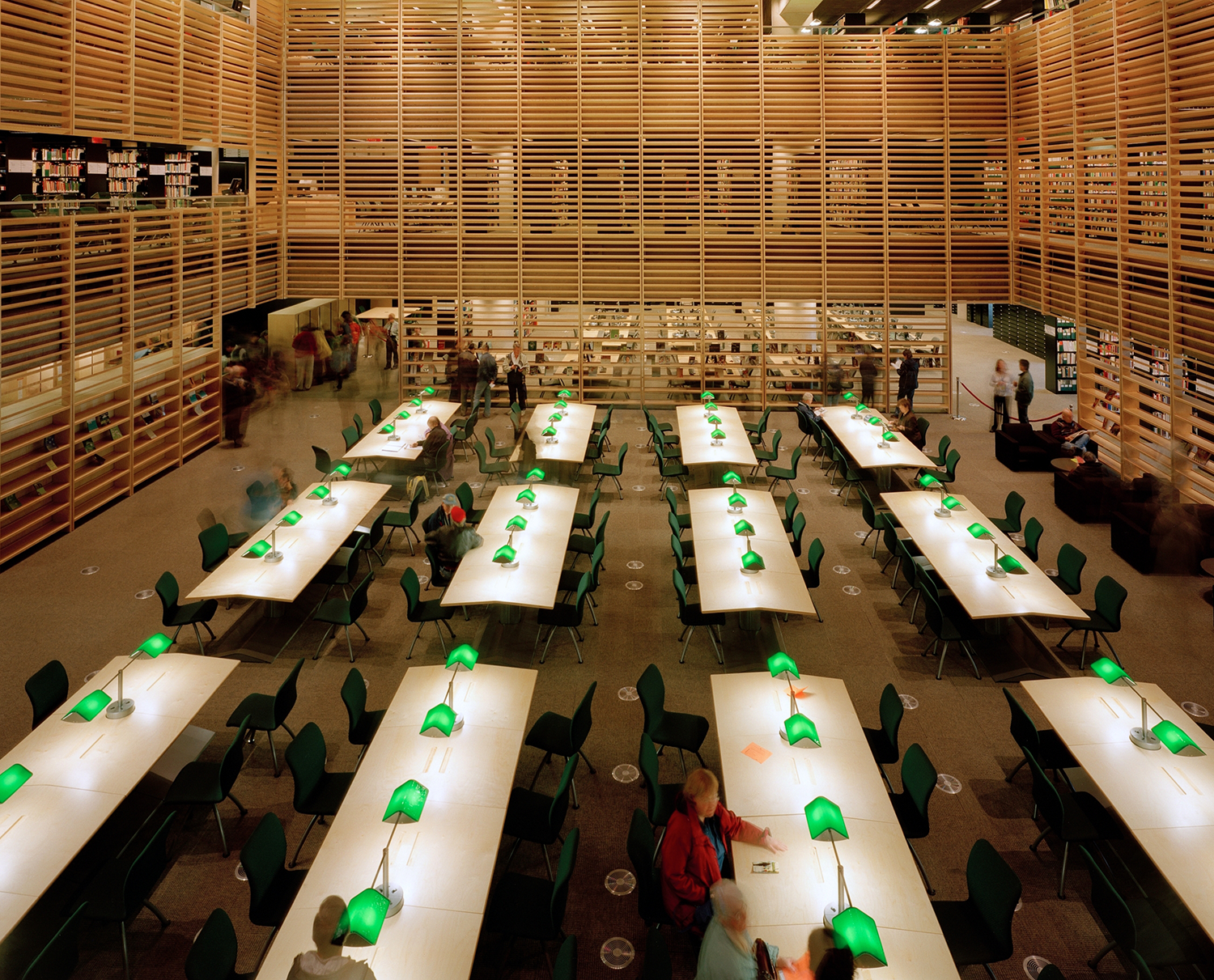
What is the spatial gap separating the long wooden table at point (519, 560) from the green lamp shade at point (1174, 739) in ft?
14.6

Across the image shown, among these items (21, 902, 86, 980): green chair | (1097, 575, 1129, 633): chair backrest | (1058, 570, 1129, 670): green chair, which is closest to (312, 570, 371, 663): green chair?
(21, 902, 86, 980): green chair

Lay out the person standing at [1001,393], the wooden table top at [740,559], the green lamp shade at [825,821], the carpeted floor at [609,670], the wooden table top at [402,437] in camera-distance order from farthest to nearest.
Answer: the person standing at [1001,393] < the wooden table top at [402,437] < the wooden table top at [740,559] < the carpeted floor at [609,670] < the green lamp shade at [825,821]

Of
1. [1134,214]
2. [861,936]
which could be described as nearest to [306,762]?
[861,936]

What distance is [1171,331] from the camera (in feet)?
34.8

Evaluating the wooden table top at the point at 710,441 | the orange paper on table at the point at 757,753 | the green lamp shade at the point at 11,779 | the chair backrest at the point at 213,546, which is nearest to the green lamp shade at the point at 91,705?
the green lamp shade at the point at 11,779

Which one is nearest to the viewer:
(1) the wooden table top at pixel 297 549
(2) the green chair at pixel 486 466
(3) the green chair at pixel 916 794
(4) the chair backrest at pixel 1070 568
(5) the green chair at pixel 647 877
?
(5) the green chair at pixel 647 877

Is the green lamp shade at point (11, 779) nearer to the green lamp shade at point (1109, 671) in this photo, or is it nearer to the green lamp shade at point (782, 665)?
the green lamp shade at point (782, 665)

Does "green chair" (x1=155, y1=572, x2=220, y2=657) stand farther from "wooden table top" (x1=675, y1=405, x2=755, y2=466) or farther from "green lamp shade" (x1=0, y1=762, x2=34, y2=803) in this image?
"wooden table top" (x1=675, y1=405, x2=755, y2=466)

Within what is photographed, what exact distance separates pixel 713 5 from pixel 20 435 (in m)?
13.5

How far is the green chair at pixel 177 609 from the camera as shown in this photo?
784cm

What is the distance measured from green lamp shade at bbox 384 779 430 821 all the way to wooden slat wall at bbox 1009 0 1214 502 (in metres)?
9.97

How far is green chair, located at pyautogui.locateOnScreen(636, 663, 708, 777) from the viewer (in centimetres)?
622

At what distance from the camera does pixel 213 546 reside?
28.5 ft

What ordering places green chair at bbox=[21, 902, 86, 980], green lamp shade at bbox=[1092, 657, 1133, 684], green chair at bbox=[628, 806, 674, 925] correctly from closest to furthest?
green chair at bbox=[21, 902, 86, 980] → green chair at bbox=[628, 806, 674, 925] → green lamp shade at bbox=[1092, 657, 1133, 684]
